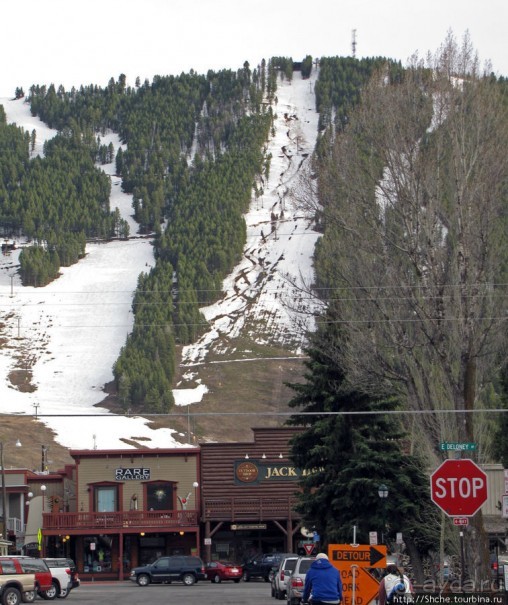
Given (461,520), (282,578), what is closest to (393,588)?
(461,520)

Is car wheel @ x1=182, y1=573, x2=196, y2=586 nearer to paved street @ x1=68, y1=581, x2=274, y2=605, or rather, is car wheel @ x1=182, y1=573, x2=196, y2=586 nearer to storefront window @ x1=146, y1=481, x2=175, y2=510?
paved street @ x1=68, y1=581, x2=274, y2=605

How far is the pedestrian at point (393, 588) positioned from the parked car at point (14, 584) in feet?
51.5

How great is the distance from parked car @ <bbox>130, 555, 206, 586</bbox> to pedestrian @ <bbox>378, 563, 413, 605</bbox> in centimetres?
3400

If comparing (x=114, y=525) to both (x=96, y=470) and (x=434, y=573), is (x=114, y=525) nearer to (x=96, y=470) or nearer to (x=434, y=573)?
(x=96, y=470)

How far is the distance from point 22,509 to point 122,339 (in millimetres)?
90611

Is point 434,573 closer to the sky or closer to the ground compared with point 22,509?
closer to the sky

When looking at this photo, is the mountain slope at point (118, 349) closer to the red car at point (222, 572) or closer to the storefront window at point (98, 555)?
the storefront window at point (98, 555)

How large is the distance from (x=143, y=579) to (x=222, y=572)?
429 cm

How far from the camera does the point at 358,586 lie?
961 inches

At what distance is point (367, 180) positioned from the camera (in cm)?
3088

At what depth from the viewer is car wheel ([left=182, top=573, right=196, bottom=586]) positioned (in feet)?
187

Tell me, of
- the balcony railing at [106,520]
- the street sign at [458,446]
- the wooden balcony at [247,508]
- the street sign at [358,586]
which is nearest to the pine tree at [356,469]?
the street sign at [358,586]

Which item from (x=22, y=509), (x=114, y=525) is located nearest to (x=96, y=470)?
(x=114, y=525)

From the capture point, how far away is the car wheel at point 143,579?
57.2 metres
